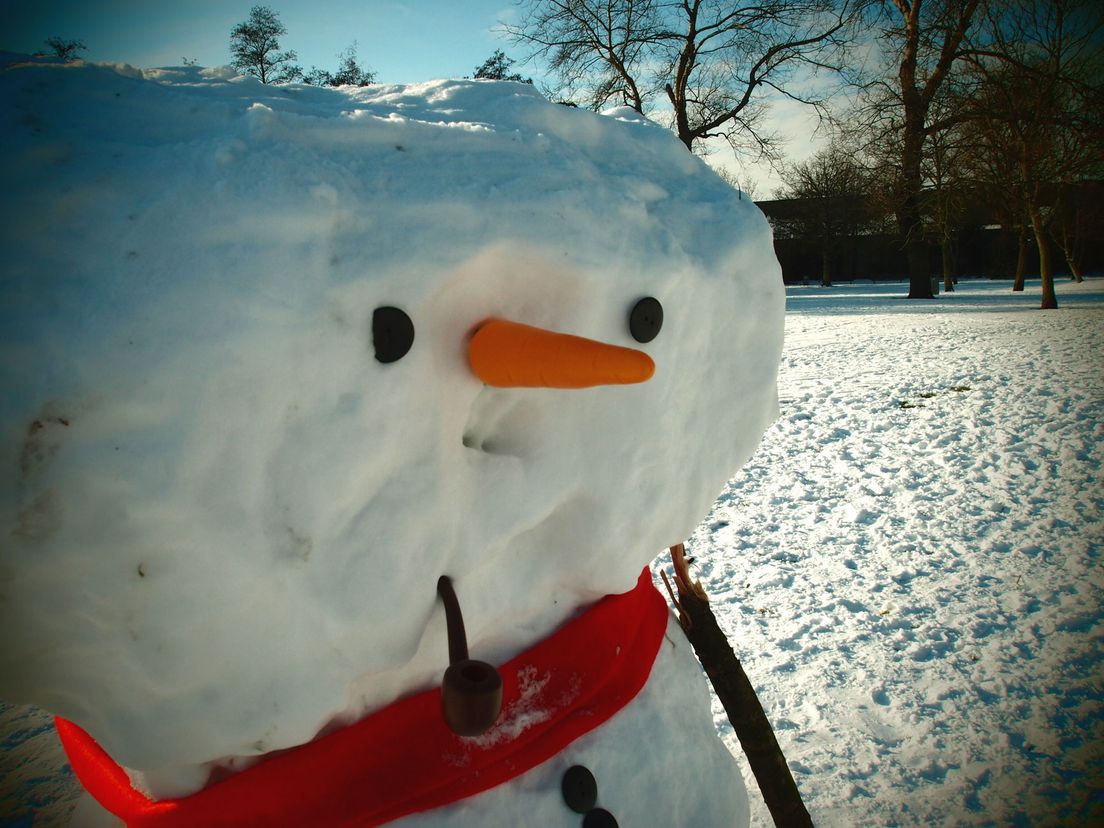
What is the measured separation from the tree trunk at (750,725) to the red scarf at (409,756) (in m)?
0.34

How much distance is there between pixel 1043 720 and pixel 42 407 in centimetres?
294

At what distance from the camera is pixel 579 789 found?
90 cm

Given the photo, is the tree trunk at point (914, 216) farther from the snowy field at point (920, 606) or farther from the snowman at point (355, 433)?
the snowman at point (355, 433)

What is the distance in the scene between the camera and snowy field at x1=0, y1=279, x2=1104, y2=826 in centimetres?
192

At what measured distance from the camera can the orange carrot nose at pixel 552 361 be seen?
71 cm

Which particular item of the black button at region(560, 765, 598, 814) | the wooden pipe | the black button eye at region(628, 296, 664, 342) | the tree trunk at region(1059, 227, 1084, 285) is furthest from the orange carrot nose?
the tree trunk at region(1059, 227, 1084, 285)

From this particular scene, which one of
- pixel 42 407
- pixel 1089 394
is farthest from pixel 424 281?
pixel 1089 394

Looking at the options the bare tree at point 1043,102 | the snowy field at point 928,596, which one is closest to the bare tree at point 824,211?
the bare tree at point 1043,102

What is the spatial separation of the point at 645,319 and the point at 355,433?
429 millimetres

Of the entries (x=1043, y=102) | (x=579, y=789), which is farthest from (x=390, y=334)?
(x=1043, y=102)

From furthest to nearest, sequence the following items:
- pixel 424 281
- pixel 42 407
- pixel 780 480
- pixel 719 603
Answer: pixel 780 480
pixel 719 603
pixel 424 281
pixel 42 407

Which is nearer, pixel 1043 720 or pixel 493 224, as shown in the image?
pixel 493 224

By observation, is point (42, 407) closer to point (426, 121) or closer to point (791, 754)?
point (426, 121)

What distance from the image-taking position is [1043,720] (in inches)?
85.0
